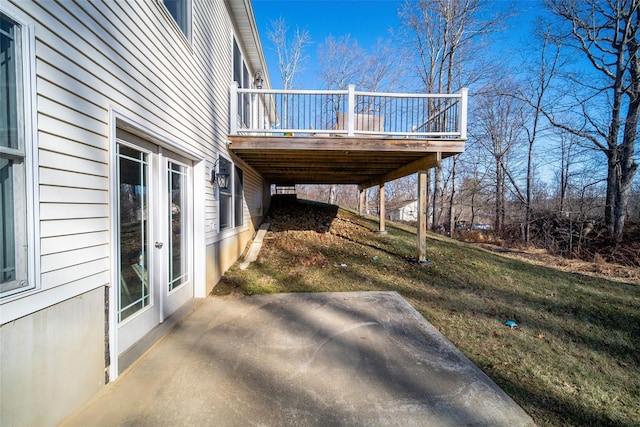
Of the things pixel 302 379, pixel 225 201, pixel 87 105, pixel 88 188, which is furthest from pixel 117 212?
pixel 225 201

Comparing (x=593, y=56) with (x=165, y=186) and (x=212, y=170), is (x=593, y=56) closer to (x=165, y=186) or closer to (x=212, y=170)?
(x=212, y=170)

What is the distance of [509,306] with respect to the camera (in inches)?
171

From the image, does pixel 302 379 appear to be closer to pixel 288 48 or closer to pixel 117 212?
pixel 117 212

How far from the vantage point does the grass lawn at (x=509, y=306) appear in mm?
2374

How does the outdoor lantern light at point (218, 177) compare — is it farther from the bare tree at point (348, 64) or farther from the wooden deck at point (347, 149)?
the bare tree at point (348, 64)

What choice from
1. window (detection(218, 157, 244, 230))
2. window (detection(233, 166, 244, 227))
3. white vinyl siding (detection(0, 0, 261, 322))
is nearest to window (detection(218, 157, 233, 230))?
window (detection(218, 157, 244, 230))

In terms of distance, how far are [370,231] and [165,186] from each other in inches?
286

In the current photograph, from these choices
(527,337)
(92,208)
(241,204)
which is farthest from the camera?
(241,204)

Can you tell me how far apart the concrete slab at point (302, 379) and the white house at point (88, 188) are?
0.38 m

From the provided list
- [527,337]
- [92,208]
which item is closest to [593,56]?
[527,337]

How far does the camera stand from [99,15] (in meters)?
2.10

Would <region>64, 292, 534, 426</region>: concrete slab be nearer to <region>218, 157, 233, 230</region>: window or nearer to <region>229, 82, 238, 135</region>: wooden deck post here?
<region>218, 157, 233, 230</region>: window

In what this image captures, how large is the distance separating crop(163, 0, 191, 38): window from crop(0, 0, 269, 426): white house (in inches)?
0.6

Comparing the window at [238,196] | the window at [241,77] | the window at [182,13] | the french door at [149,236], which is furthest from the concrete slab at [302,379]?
the window at [241,77]
